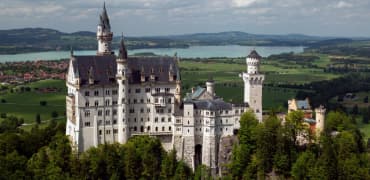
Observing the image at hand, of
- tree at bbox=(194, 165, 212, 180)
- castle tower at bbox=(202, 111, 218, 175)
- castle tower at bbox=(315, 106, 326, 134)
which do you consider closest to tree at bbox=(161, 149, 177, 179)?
tree at bbox=(194, 165, 212, 180)

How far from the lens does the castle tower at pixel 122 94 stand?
241 ft

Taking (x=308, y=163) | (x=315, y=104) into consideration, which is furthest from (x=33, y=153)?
(x=315, y=104)

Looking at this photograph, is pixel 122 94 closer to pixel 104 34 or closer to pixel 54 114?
pixel 104 34

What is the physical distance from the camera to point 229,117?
244ft

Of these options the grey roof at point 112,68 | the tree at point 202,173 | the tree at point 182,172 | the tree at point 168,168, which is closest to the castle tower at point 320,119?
the tree at point 202,173

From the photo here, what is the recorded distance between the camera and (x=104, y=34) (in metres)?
82.6

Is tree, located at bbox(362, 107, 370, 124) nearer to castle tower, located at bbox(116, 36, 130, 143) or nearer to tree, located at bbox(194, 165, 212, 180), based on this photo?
tree, located at bbox(194, 165, 212, 180)

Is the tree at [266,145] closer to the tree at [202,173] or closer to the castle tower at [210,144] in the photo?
the castle tower at [210,144]

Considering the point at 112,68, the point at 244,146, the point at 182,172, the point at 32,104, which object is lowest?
the point at 182,172

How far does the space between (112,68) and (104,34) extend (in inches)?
385

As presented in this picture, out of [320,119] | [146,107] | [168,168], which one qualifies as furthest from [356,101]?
[168,168]

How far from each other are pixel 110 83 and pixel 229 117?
18.5 m

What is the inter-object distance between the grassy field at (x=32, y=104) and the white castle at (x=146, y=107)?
153 feet

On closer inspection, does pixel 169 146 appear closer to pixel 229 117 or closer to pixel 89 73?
pixel 229 117
